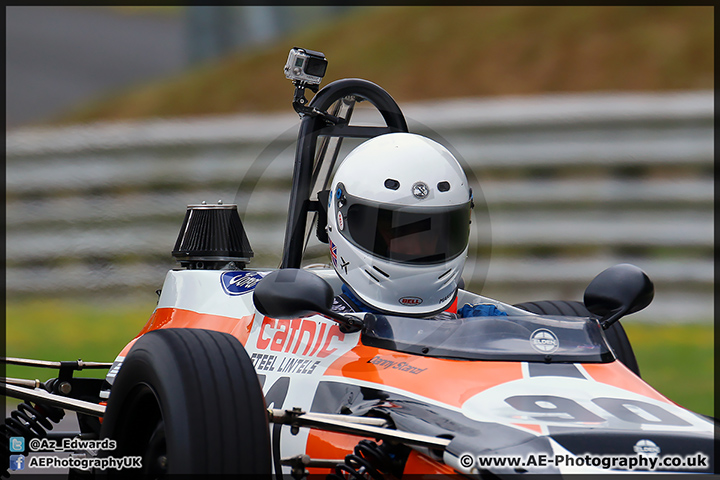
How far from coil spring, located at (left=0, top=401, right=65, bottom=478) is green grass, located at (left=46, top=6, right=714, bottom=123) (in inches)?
475

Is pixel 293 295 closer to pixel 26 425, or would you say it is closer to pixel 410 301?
pixel 410 301

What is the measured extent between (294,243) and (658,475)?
2.35 meters

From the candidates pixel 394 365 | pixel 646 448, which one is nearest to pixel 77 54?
pixel 394 365

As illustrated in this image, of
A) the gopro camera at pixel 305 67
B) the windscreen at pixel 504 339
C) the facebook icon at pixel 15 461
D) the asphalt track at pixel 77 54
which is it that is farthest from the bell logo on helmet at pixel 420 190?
the asphalt track at pixel 77 54

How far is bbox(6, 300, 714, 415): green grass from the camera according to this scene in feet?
29.3

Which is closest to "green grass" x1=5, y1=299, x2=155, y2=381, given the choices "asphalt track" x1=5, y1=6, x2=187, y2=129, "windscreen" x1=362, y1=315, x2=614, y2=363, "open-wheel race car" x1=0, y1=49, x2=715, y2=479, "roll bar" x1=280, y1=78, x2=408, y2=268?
"roll bar" x1=280, y1=78, x2=408, y2=268

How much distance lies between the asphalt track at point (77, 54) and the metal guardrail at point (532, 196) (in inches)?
637

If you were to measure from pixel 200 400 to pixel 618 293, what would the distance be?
201 cm

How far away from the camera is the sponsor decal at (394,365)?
140 inches

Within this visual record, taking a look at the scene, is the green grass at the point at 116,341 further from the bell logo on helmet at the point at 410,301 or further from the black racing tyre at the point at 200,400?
the black racing tyre at the point at 200,400

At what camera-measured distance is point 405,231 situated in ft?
13.5

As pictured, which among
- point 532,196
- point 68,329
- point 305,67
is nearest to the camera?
point 305,67

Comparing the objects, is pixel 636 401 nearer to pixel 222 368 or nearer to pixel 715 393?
pixel 222 368

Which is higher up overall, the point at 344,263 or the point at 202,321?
the point at 344,263
